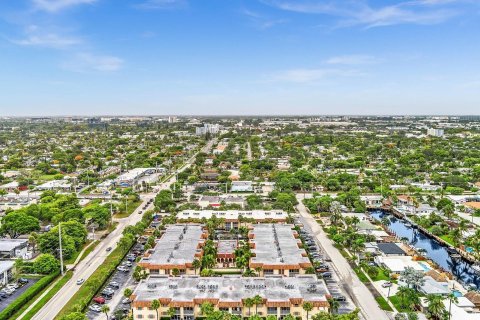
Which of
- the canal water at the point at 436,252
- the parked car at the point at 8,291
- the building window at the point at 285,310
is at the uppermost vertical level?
the building window at the point at 285,310

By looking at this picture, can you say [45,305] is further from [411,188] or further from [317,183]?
[411,188]

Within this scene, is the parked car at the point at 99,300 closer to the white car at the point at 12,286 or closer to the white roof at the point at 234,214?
the white car at the point at 12,286

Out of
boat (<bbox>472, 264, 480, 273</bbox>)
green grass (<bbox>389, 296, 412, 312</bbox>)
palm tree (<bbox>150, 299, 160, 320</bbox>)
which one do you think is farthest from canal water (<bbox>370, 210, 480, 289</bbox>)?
palm tree (<bbox>150, 299, 160, 320</bbox>)

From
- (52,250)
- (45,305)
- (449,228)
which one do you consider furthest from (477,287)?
(52,250)

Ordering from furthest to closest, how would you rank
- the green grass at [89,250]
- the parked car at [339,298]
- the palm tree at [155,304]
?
the green grass at [89,250]
the parked car at [339,298]
the palm tree at [155,304]

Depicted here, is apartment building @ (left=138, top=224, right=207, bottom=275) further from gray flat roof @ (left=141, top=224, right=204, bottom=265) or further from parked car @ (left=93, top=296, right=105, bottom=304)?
parked car @ (left=93, top=296, right=105, bottom=304)

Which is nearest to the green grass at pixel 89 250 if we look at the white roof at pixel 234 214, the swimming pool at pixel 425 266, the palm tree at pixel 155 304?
the white roof at pixel 234 214
